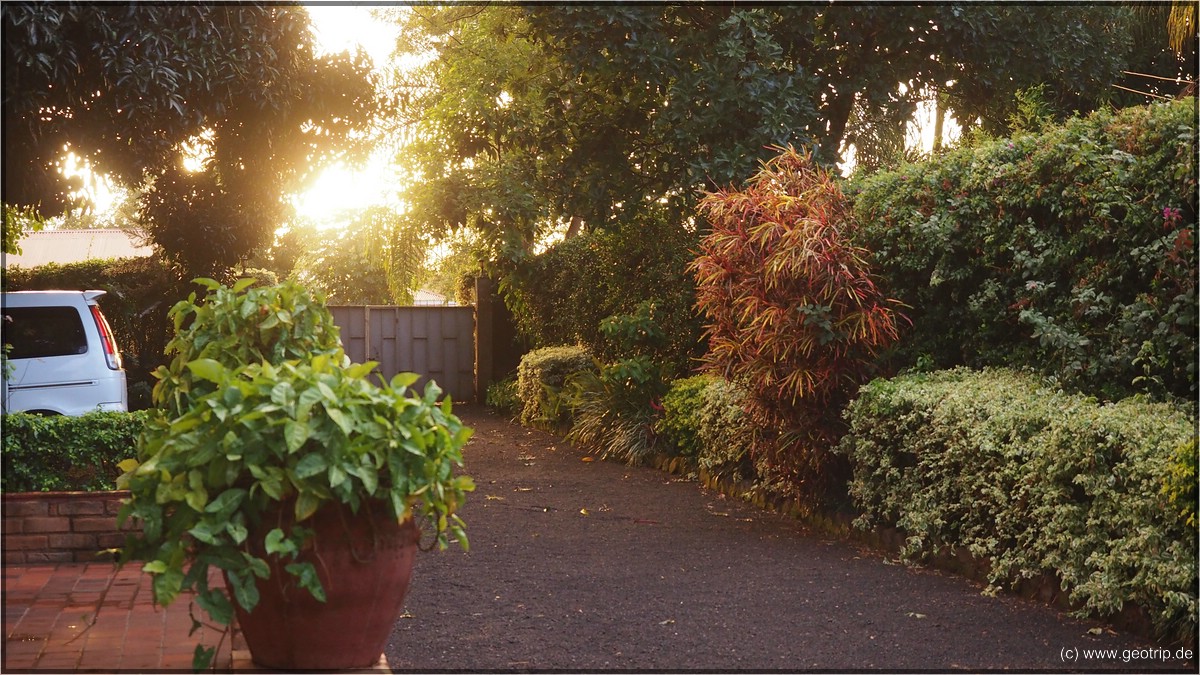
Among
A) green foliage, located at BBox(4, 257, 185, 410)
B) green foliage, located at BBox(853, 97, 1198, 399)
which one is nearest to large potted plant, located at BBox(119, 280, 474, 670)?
green foliage, located at BBox(853, 97, 1198, 399)

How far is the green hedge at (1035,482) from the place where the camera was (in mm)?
4926

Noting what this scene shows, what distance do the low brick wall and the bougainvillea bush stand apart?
442 cm

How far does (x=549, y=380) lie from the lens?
1482 centimetres

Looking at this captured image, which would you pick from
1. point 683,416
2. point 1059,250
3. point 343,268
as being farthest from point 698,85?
point 343,268

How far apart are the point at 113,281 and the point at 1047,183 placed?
44.3 ft

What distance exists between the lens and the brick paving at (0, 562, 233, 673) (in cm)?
436

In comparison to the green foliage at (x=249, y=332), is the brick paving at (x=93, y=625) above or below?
below

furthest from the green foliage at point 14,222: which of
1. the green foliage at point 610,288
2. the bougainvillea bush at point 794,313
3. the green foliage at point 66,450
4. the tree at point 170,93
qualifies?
the bougainvillea bush at point 794,313

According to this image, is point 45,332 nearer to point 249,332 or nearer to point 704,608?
point 249,332

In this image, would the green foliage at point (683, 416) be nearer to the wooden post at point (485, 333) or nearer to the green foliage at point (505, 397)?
the green foliage at point (505, 397)

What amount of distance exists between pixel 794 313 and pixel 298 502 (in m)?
4.72

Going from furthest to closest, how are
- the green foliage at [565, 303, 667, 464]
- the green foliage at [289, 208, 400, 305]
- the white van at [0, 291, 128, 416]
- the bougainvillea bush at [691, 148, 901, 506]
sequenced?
the green foliage at [289, 208, 400, 305], the green foliage at [565, 303, 667, 464], the white van at [0, 291, 128, 416], the bougainvillea bush at [691, 148, 901, 506]

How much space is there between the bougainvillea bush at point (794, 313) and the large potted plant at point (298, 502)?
13.6 feet

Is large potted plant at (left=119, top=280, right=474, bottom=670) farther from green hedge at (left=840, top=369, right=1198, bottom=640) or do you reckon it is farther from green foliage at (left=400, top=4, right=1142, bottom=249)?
green foliage at (left=400, top=4, right=1142, bottom=249)
